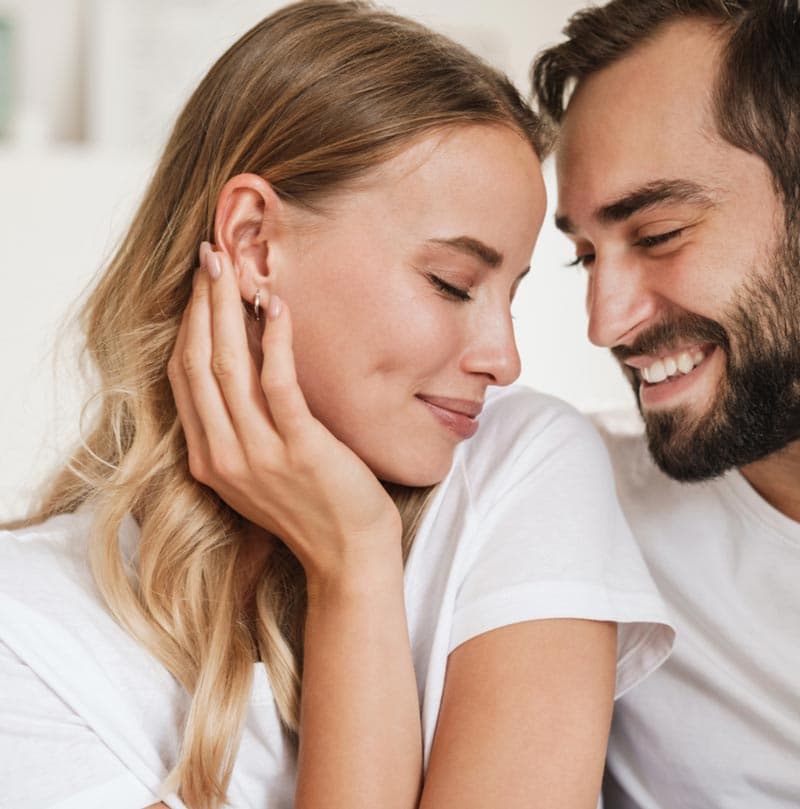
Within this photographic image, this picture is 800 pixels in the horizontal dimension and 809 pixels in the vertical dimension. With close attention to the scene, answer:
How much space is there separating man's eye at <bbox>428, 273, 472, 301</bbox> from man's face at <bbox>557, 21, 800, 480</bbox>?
389 millimetres

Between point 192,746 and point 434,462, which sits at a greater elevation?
point 434,462

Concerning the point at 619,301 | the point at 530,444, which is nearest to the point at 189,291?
the point at 530,444

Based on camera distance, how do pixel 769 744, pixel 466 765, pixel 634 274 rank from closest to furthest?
1. pixel 466 765
2. pixel 769 744
3. pixel 634 274

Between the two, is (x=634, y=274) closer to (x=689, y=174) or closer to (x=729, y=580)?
(x=689, y=174)

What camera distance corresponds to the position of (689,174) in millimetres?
1516

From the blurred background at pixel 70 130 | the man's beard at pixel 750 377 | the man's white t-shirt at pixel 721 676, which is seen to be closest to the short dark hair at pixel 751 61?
the man's beard at pixel 750 377

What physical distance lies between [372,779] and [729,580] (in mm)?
691

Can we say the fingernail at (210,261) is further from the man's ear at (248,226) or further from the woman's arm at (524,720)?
the woman's arm at (524,720)

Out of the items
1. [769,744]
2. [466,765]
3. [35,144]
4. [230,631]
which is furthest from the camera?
[35,144]

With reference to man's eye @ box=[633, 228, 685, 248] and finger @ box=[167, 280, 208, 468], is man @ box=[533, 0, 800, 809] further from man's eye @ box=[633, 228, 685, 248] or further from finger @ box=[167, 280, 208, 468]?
finger @ box=[167, 280, 208, 468]

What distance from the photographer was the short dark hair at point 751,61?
60.1 inches

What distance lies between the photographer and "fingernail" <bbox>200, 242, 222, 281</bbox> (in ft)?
4.27

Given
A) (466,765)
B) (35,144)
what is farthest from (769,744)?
(35,144)

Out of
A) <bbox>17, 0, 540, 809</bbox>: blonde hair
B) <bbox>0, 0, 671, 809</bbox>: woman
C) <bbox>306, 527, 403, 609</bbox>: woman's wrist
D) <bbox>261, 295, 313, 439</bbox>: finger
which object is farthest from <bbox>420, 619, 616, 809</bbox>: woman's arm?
<bbox>261, 295, 313, 439</bbox>: finger
